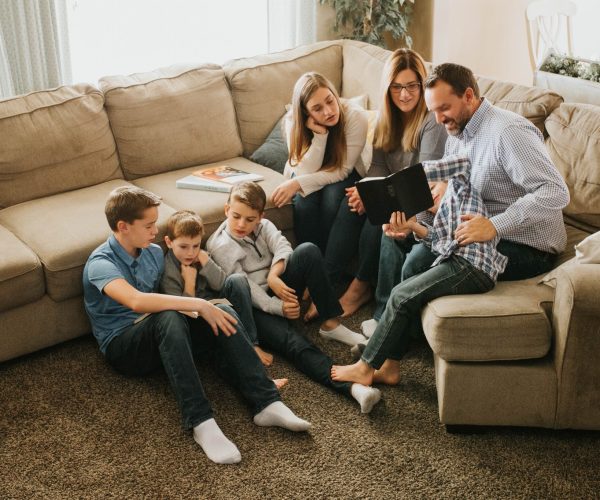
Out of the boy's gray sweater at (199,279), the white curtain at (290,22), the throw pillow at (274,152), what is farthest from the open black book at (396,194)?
the white curtain at (290,22)

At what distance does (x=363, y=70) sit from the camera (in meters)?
3.61

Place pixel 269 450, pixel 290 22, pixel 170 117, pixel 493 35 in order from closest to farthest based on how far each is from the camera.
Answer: pixel 269 450 → pixel 170 117 → pixel 290 22 → pixel 493 35

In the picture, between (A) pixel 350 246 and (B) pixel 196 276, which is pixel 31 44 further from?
(A) pixel 350 246

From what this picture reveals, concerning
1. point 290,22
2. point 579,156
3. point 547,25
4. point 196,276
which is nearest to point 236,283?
point 196,276

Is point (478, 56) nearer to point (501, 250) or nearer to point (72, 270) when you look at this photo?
point (501, 250)

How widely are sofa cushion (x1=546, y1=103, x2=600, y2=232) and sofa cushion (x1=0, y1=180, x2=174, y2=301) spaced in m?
1.47

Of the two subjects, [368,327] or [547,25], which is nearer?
[368,327]

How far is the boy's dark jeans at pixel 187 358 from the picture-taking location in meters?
2.22

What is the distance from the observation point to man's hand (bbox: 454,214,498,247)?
2.26m

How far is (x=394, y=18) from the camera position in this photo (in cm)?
438

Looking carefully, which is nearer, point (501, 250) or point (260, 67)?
point (501, 250)

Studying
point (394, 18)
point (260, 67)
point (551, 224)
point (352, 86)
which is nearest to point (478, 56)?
point (394, 18)

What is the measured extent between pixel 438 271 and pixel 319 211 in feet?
2.85

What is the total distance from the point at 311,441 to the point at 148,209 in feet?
2.94
